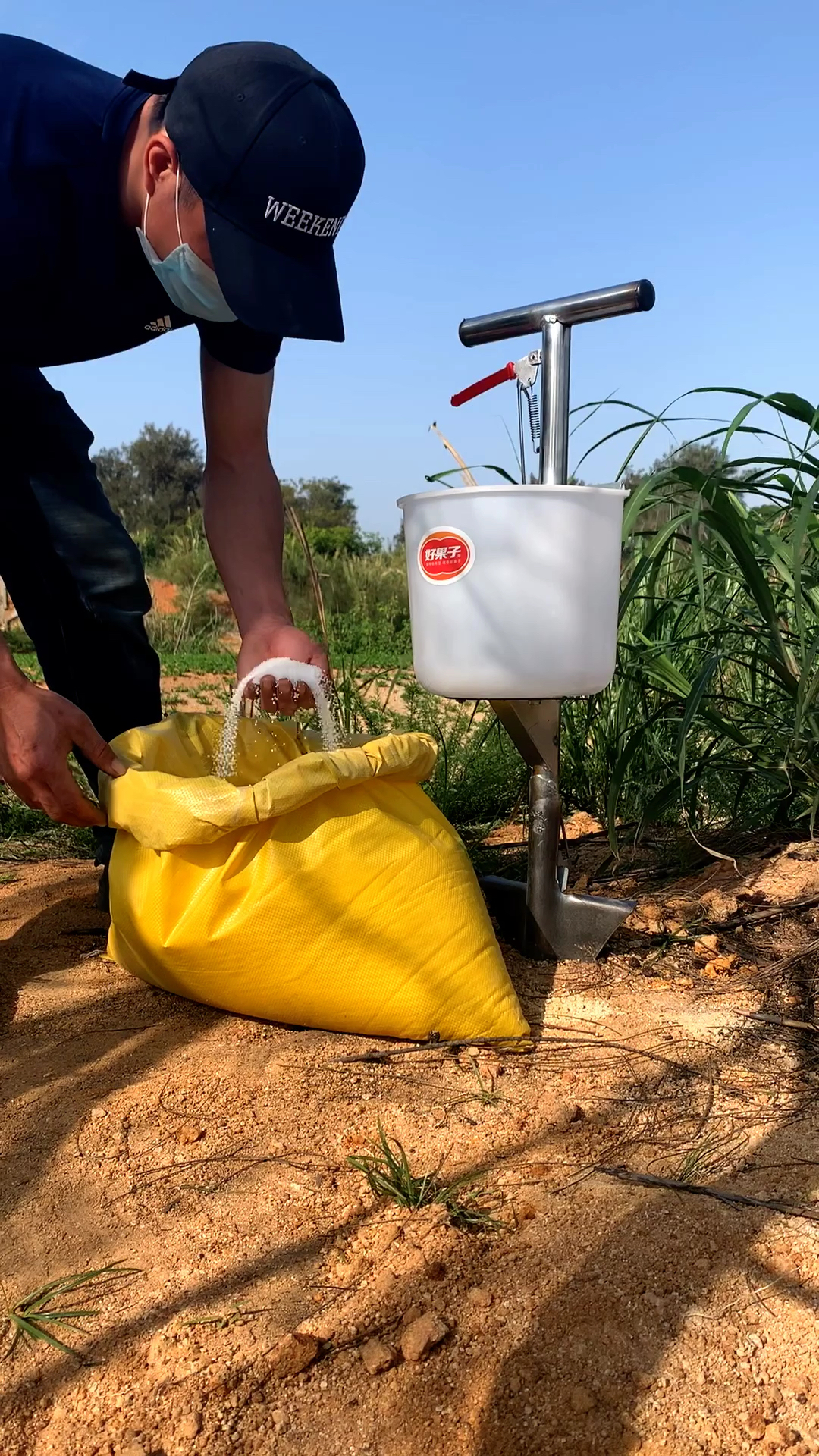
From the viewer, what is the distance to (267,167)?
149 centimetres

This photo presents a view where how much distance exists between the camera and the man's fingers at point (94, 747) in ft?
4.94

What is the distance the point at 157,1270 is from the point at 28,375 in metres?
1.59

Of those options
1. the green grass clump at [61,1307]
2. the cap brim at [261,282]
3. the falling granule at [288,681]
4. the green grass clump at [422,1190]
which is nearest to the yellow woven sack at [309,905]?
the falling granule at [288,681]

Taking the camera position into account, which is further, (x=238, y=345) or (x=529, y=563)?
(x=238, y=345)

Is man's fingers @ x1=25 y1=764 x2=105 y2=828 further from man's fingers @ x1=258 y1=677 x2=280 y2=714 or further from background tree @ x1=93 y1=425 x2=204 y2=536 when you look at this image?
background tree @ x1=93 y1=425 x2=204 y2=536

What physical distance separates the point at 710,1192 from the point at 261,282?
1339 mm

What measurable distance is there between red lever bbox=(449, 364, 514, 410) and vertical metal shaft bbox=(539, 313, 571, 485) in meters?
0.06

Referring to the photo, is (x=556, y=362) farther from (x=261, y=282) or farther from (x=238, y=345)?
(x=238, y=345)

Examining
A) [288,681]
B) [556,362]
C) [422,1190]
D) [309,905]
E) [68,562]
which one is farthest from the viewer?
[68,562]

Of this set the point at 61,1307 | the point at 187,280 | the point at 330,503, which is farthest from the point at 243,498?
the point at 330,503

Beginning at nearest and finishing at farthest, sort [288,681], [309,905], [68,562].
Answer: [309,905], [288,681], [68,562]

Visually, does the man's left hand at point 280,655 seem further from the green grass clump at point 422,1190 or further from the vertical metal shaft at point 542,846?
the green grass clump at point 422,1190

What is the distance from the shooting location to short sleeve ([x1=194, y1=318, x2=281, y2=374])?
190 cm

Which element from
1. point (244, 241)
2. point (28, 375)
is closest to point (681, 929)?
point (244, 241)
